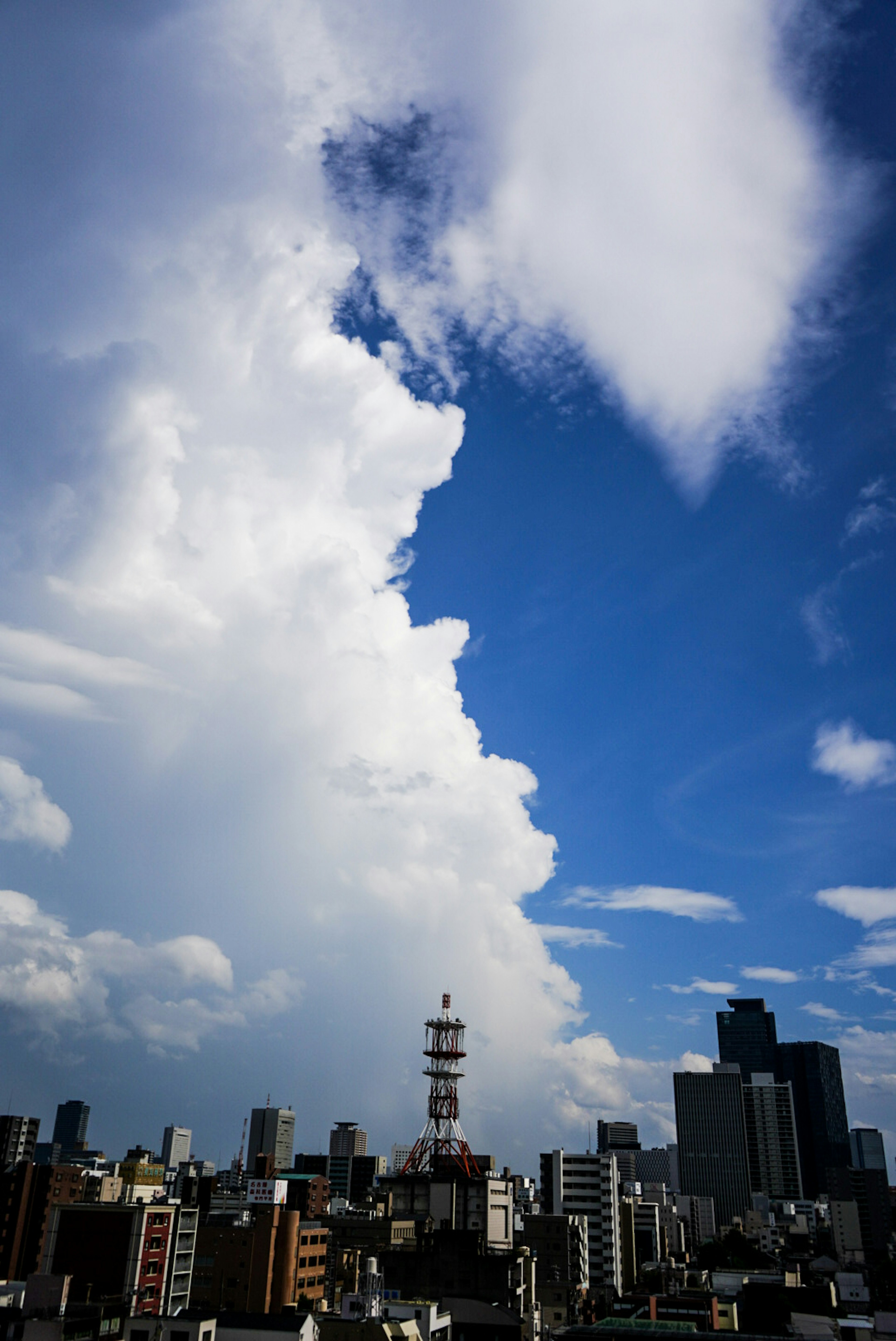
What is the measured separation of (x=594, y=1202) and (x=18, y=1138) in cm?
11372

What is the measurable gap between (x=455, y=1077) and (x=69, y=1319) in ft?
237

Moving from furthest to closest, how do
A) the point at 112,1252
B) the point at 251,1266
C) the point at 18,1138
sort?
the point at 18,1138 < the point at 251,1266 < the point at 112,1252

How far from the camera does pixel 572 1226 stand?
110 meters

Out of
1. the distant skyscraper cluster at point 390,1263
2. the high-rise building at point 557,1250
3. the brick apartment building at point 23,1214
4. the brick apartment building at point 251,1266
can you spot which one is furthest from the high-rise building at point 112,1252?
the brick apartment building at point 23,1214

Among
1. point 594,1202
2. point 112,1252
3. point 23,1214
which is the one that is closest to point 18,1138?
point 23,1214

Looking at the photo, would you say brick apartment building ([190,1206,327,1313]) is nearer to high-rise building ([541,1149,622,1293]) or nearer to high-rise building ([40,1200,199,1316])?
high-rise building ([40,1200,199,1316])

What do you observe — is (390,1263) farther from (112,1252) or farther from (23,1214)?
(23,1214)

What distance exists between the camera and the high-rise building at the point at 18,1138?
17000cm

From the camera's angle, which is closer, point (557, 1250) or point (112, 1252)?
point (112, 1252)

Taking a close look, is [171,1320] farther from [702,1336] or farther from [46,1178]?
[46,1178]

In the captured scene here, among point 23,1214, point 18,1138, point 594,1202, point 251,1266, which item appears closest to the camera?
point 251,1266

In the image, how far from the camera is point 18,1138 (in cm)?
17800

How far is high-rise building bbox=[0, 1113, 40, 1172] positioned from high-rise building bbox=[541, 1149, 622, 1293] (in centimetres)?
9648

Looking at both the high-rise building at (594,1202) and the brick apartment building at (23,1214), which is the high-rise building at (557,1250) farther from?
the brick apartment building at (23,1214)
